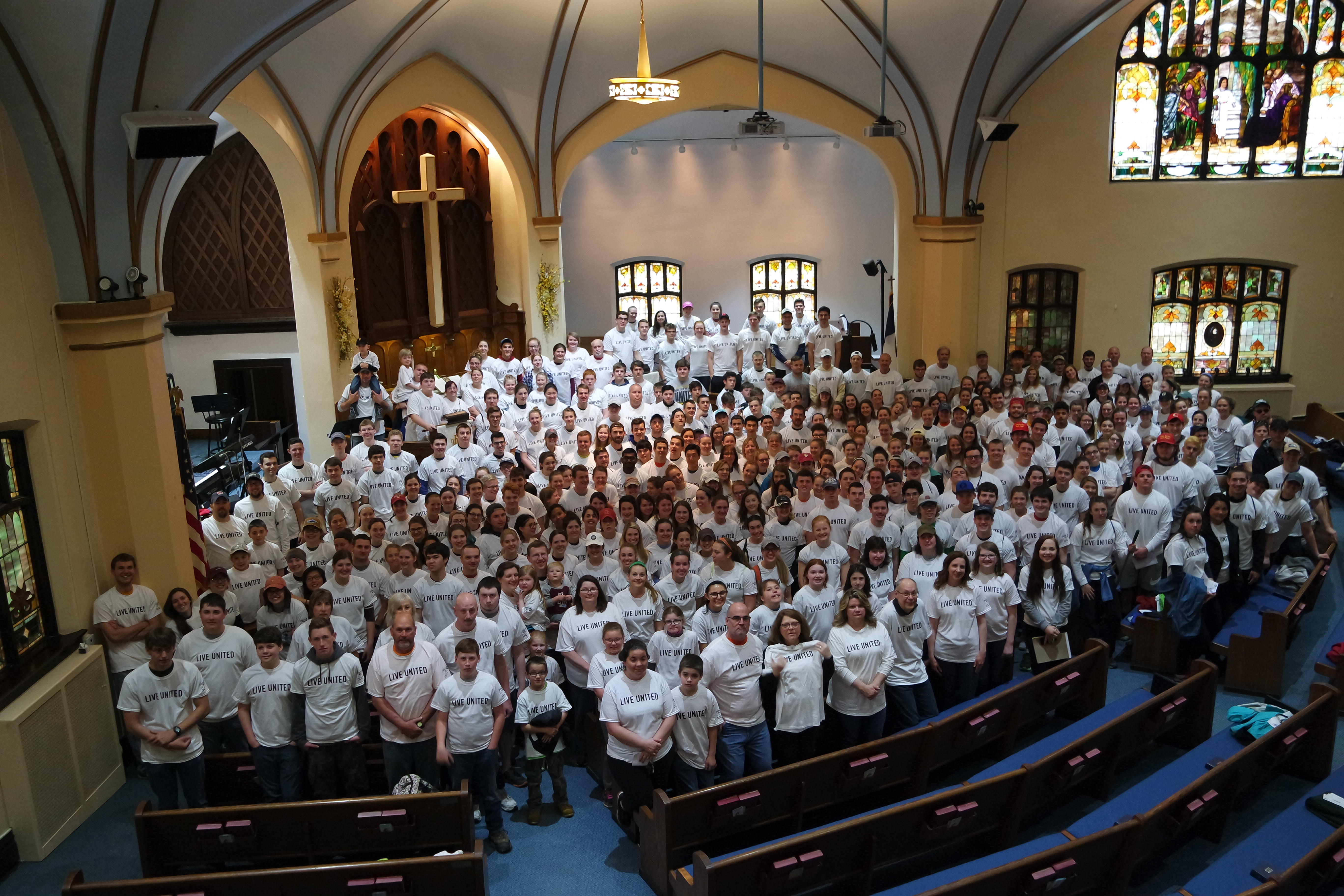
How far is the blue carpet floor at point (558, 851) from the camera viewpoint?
7.02 m

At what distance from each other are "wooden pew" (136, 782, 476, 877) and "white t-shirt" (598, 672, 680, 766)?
1.00 meters

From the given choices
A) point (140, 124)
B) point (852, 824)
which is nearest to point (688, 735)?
point (852, 824)

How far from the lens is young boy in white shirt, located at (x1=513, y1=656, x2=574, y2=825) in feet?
24.5

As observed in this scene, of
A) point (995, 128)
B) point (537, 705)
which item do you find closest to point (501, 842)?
point (537, 705)

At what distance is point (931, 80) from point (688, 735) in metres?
10.8

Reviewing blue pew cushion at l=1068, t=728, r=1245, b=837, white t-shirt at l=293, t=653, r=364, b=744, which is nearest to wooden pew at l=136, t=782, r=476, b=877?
white t-shirt at l=293, t=653, r=364, b=744

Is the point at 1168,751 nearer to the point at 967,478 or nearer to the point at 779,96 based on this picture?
the point at 967,478

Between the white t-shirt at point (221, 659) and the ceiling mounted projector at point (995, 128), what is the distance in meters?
11.9

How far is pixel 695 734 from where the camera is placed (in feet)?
23.6

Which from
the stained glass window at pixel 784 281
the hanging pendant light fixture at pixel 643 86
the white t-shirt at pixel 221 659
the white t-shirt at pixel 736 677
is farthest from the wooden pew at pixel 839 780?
the stained glass window at pixel 784 281

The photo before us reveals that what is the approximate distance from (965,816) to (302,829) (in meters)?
3.94

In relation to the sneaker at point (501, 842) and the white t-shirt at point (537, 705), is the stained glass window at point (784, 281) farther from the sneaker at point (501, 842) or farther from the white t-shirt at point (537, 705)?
the sneaker at point (501, 842)

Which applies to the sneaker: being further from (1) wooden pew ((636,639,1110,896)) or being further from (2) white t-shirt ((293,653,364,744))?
(2) white t-shirt ((293,653,364,744))

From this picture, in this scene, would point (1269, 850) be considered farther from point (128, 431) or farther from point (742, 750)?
point (128, 431)
